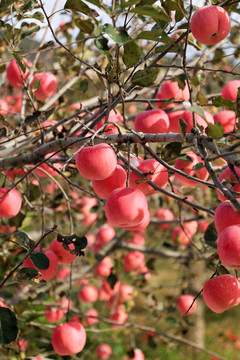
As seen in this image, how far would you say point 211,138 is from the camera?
727 millimetres

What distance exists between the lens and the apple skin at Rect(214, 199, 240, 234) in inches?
28.0

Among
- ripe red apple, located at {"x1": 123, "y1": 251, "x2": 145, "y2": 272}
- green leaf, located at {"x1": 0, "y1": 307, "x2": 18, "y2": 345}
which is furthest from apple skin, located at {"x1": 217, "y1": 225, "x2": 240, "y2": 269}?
ripe red apple, located at {"x1": 123, "y1": 251, "x2": 145, "y2": 272}

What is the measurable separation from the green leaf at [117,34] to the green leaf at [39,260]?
20.6 inches

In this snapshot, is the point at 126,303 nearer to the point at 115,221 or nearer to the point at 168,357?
the point at 115,221

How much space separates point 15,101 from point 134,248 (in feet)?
4.08

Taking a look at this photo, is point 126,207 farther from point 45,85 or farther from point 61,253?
point 45,85

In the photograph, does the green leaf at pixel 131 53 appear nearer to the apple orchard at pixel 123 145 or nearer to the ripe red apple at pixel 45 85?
the apple orchard at pixel 123 145

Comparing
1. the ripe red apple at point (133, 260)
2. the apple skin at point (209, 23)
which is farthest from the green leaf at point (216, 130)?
the ripe red apple at point (133, 260)

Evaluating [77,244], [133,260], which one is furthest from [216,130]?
[133,260]

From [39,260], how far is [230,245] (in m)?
0.45

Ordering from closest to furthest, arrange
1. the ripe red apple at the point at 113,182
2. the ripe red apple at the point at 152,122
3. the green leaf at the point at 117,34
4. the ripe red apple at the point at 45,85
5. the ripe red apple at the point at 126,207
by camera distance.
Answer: the green leaf at the point at 117,34 → the ripe red apple at the point at 126,207 → the ripe red apple at the point at 113,182 → the ripe red apple at the point at 152,122 → the ripe red apple at the point at 45,85

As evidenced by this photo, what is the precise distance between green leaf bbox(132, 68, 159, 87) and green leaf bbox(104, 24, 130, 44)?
163mm

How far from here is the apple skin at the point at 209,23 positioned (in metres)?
0.80

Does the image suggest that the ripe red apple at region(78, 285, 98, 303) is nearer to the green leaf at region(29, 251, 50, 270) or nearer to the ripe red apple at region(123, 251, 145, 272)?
the ripe red apple at region(123, 251, 145, 272)
